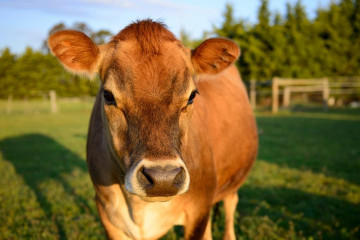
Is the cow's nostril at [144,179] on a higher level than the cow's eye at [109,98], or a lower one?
lower

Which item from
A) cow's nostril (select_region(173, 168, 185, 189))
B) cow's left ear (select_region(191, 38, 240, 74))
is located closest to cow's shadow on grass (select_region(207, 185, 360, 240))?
cow's left ear (select_region(191, 38, 240, 74))

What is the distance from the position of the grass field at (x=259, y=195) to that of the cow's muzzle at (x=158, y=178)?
2.19 metres

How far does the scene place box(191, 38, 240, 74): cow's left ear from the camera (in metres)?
2.26

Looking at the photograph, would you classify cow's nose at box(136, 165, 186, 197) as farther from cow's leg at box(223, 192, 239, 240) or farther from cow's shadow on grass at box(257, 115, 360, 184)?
cow's shadow on grass at box(257, 115, 360, 184)

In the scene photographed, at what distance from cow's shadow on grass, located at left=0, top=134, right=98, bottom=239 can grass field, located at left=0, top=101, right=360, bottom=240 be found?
2 centimetres

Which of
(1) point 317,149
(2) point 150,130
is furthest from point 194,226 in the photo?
(1) point 317,149

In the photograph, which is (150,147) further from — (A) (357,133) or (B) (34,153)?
(A) (357,133)

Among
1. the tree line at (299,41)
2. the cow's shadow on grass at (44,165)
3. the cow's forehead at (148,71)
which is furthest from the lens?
the tree line at (299,41)

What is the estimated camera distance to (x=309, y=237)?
10.9 feet

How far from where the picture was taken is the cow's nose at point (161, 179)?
151cm

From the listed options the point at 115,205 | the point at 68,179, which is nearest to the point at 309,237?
the point at 115,205

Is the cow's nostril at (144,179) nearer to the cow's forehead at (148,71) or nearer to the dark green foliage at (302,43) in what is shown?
the cow's forehead at (148,71)

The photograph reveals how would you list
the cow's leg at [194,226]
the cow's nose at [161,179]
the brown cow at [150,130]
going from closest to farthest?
1. the cow's nose at [161,179]
2. the brown cow at [150,130]
3. the cow's leg at [194,226]

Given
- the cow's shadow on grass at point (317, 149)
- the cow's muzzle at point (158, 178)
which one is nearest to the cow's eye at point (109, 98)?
the cow's muzzle at point (158, 178)
